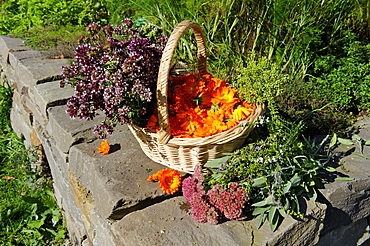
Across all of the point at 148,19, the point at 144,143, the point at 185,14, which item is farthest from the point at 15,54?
the point at 144,143

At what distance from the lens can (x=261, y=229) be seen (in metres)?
1.64

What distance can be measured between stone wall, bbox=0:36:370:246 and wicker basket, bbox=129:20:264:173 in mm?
189

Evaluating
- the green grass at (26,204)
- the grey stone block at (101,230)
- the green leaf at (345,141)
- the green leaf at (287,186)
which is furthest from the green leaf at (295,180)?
the green grass at (26,204)

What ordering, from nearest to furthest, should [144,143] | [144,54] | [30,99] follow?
[144,54] → [144,143] → [30,99]

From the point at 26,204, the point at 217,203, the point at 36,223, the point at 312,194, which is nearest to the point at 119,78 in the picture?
the point at 217,203

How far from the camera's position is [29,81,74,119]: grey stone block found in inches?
116

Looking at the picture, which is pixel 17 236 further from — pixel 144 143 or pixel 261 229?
pixel 261 229

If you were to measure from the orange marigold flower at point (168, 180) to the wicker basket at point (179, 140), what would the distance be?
0.07 metres

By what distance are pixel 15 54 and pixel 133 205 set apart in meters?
3.11

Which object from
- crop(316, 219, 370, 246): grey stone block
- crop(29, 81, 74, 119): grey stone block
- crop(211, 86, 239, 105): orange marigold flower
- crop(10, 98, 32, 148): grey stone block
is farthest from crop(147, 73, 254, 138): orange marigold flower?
crop(10, 98, 32, 148): grey stone block

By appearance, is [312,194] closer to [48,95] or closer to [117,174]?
[117,174]

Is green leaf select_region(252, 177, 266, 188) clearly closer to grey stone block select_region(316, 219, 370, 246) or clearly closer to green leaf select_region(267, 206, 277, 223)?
green leaf select_region(267, 206, 277, 223)

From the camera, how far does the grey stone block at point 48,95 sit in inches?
116

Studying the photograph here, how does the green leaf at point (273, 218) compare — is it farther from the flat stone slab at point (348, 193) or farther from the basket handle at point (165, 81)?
the basket handle at point (165, 81)
